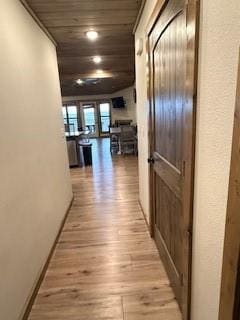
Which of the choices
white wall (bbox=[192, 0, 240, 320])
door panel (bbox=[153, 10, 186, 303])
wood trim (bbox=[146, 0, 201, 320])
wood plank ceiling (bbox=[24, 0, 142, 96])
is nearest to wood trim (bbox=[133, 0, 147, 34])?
wood plank ceiling (bbox=[24, 0, 142, 96])

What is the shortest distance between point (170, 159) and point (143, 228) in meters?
1.33

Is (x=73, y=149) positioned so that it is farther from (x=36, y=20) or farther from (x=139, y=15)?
(x=139, y=15)

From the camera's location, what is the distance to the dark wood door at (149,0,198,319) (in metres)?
1.13

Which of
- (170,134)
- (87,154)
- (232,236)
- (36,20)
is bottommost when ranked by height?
(87,154)

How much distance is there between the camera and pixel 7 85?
153 cm

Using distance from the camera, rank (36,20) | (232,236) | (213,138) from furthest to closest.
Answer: (36,20) < (213,138) < (232,236)

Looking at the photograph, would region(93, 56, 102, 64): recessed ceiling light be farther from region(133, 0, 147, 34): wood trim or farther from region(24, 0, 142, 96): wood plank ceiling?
region(133, 0, 147, 34): wood trim

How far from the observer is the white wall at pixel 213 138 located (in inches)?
30.6

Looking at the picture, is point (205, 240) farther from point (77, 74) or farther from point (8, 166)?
point (77, 74)

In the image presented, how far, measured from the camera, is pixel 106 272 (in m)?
1.98

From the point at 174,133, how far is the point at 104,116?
11018 mm

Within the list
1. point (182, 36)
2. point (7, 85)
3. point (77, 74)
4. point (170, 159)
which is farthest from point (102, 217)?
point (77, 74)

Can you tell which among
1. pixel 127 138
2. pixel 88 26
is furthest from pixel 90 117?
pixel 88 26

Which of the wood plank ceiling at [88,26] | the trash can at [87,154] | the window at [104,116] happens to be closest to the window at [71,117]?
the window at [104,116]
